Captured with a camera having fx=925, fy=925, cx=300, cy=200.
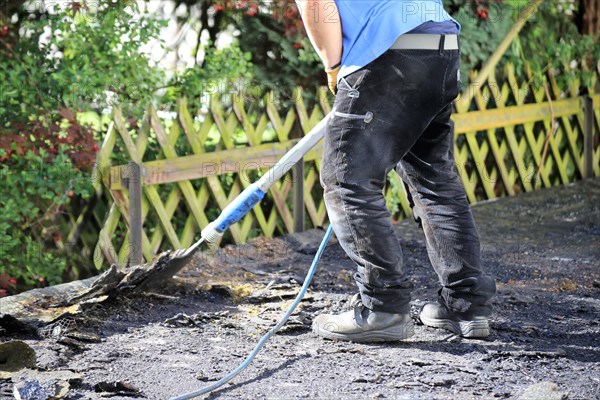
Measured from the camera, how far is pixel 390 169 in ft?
12.5

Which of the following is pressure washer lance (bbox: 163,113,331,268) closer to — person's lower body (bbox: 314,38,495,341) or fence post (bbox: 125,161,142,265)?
person's lower body (bbox: 314,38,495,341)

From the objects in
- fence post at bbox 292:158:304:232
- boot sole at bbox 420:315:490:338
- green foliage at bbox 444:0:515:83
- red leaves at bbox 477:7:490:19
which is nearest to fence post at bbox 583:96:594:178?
green foliage at bbox 444:0:515:83

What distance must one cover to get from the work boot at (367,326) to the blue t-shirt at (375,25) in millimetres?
1013

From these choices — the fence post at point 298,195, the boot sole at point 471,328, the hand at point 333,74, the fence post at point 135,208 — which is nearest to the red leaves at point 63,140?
the fence post at point 135,208

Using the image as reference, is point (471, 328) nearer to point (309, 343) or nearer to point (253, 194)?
point (309, 343)

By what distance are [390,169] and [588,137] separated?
592 centimetres

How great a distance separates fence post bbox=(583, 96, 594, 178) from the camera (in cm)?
904

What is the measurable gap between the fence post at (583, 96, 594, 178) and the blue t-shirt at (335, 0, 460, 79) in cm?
571

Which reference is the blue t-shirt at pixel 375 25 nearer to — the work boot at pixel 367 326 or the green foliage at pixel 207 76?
the work boot at pixel 367 326

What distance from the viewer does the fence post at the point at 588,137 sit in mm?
9039

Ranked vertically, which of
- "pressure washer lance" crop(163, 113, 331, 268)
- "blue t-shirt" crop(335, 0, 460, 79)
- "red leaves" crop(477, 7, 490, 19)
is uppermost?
"blue t-shirt" crop(335, 0, 460, 79)

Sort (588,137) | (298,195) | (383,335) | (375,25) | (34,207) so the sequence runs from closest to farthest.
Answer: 1. (375,25)
2. (383,335)
3. (34,207)
4. (298,195)
5. (588,137)

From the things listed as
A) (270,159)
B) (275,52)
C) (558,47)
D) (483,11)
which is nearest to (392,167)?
(270,159)

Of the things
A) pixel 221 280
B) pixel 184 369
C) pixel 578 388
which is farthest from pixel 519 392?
pixel 221 280
